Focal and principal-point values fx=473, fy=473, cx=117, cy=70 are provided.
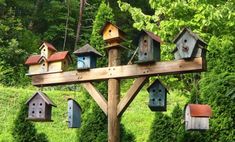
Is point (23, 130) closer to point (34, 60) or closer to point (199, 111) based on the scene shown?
point (34, 60)

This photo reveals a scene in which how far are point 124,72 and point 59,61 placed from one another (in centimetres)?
96

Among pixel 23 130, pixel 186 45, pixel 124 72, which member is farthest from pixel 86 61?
pixel 23 130

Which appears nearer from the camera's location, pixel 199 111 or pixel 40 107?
pixel 199 111

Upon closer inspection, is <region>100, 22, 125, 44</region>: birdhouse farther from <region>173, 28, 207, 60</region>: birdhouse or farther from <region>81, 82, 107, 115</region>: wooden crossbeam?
<region>173, 28, 207, 60</region>: birdhouse

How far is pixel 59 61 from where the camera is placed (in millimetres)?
6086

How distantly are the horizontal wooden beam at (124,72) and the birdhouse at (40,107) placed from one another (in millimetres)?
184

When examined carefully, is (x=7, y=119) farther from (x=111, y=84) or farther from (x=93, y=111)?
(x=111, y=84)

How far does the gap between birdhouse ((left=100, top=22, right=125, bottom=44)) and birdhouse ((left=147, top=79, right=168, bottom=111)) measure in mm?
707

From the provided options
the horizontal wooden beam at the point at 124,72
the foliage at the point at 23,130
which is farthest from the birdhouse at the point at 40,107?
the foliage at the point at 23,130

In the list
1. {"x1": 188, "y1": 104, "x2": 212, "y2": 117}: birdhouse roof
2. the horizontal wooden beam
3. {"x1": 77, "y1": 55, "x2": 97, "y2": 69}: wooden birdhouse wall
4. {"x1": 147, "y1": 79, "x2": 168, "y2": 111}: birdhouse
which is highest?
{"x1": 77, "y1": 55, "x2": 97, "y2": 69}: wooden birdhouse wall

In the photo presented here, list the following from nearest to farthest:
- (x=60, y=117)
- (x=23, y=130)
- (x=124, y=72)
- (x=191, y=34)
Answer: (x=191, y=34) < (x=124, y=72) < (x=23, y=130) < (x=60, y=117)

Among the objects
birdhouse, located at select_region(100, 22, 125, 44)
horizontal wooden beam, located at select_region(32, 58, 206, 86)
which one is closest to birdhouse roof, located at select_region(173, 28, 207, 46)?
horizontal wooden beam, located at select_region(32, 58, 206, 86)

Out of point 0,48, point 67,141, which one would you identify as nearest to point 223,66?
point 67,141

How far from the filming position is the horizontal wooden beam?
5.19 meters
